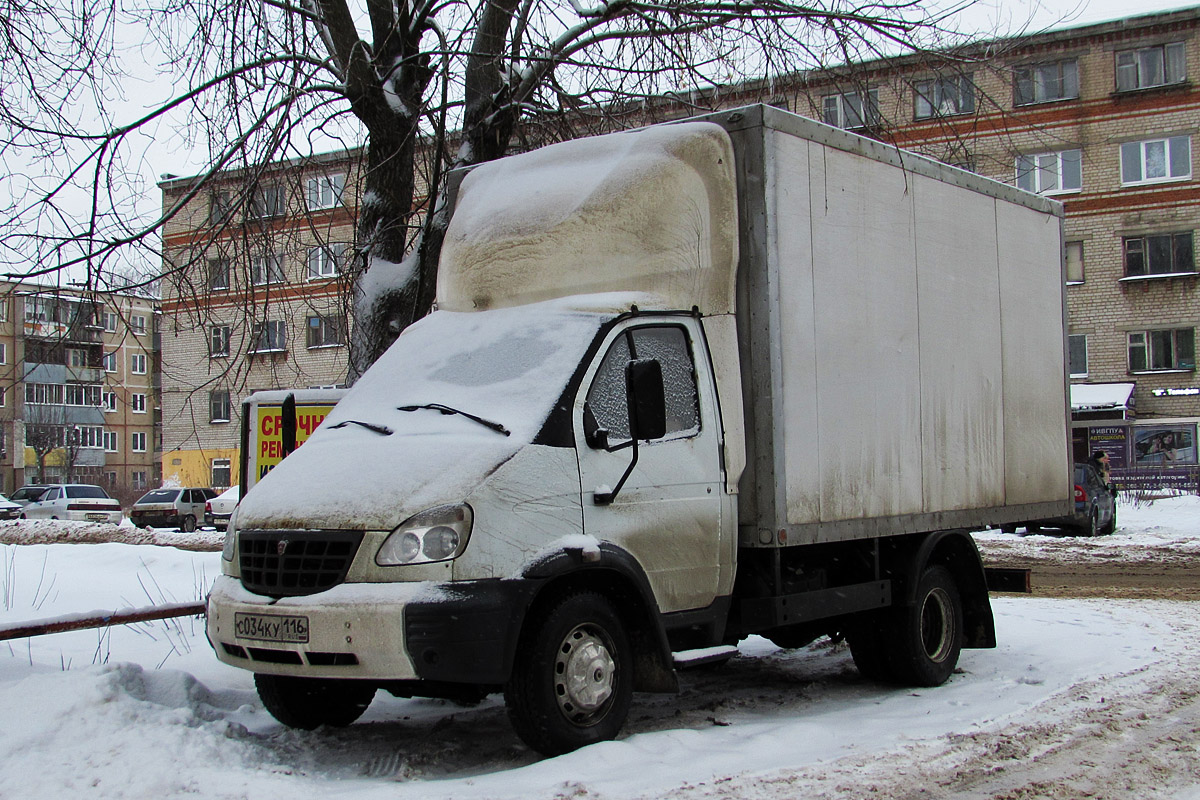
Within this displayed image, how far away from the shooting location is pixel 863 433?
7.23m

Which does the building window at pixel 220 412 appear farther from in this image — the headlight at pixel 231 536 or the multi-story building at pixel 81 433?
the headlight at pixel 231 536

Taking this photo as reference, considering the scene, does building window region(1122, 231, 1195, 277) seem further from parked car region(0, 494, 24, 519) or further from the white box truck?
parked car region(0, 494, 24, 519)

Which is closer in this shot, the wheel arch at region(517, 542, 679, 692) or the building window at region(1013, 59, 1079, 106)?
the wheel arch at region(517, 542, 679, 692)

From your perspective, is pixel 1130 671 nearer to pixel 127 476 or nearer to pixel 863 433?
pixel 863 433

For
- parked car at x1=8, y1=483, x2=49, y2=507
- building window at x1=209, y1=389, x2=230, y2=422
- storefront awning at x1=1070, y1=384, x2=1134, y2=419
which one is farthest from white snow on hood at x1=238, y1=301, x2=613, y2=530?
building window at x1=209, y1=389, x2=230, y2=422

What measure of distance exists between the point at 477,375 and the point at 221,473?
4383 centimetres

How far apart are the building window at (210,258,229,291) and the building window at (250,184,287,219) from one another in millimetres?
642

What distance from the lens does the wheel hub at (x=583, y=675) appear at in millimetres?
5547

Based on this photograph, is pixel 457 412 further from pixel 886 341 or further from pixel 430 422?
pixel 886 341

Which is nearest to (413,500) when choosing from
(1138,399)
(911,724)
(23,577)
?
(911,724)

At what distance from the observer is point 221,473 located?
47.3 metres

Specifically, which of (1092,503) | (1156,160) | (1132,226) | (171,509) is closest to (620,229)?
(1092,503)

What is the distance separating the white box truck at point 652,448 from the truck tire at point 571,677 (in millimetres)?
15

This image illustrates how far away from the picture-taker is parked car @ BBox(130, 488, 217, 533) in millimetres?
35938
